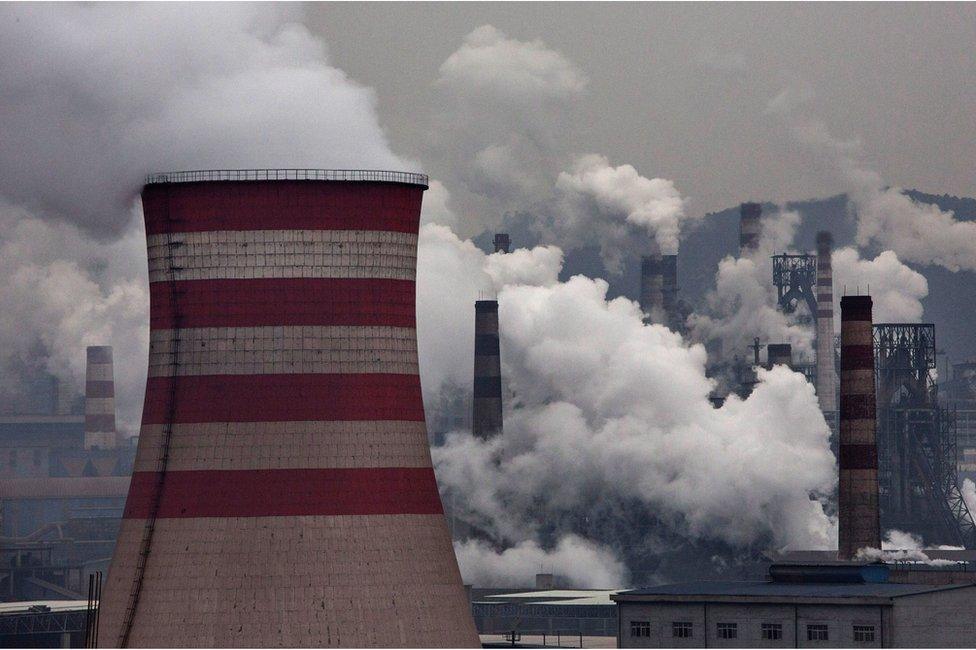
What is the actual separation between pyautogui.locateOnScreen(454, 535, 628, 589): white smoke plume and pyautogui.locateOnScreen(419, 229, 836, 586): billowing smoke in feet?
1.38

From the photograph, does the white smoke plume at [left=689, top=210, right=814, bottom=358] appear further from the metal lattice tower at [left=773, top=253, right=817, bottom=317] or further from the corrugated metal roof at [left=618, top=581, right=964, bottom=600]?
the corrugated metal roof at [left=618, top=581, right=964, bottom=600]

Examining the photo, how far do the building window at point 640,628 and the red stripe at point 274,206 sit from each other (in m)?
15.1

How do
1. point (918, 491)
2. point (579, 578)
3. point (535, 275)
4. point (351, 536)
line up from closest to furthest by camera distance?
1. point (351, 536)
2. point (579, 578)
3. point (918, 491)
4. point (535, 275)

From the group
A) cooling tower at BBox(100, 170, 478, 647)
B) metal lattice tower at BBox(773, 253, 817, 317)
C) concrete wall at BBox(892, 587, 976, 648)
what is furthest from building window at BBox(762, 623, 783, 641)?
metal lattice tower at BBox(773, 253, 817, 317)

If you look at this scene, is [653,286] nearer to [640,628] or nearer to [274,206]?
[640,628]

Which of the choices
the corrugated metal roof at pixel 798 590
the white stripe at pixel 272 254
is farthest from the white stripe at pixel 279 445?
the corrugated metal roof at pixel 798 590

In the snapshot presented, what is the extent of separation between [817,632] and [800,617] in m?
0.48

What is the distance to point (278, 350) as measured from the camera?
33.7 metres

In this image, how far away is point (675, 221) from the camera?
114 m

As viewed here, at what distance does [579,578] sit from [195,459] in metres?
52.9

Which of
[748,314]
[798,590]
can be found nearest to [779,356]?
[748,314]

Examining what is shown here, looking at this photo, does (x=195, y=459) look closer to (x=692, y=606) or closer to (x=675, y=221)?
(x=692, y=606)

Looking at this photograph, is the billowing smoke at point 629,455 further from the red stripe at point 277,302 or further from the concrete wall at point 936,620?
the red stripe at point 277,302

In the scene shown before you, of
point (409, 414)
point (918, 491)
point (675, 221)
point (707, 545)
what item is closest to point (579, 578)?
point (707, 545)
